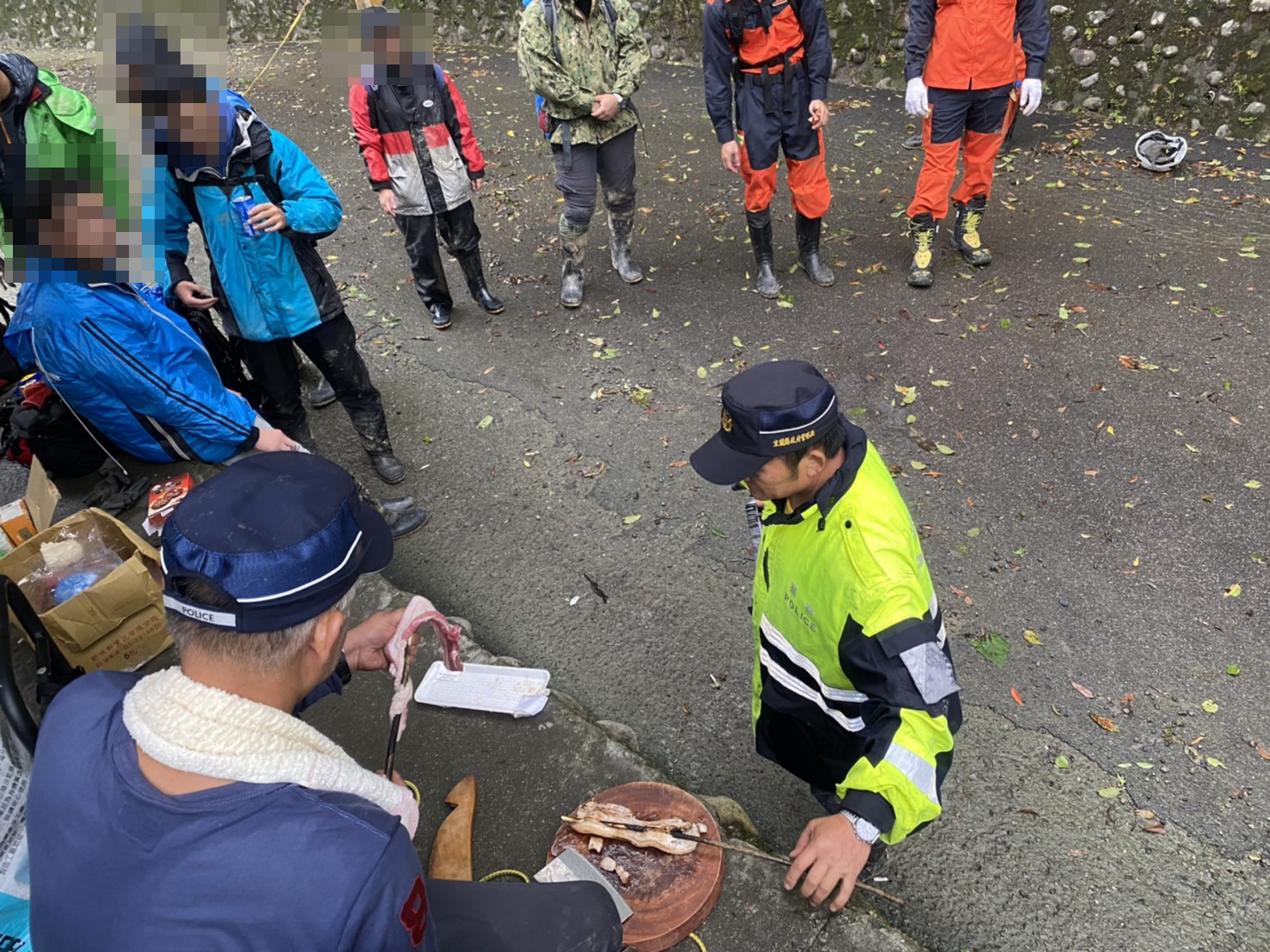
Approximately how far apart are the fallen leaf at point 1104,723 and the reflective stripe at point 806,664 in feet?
5.45

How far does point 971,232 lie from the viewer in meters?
6.33

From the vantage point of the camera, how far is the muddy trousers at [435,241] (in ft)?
19.4

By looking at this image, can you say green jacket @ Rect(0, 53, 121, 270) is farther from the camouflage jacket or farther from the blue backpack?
the blue backpack

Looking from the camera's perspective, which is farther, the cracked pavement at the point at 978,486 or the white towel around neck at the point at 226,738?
the cracked pavement at the point at 978,486

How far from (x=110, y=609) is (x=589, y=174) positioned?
4396 mm

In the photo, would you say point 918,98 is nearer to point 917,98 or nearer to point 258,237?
point 917,98

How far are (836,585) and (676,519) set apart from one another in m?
2.46

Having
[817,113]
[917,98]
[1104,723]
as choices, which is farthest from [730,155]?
[1104,723]

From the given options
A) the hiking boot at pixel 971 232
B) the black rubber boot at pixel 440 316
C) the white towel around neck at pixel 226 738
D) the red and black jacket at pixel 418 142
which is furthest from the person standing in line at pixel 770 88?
the white towel around neck at pixel 226 738

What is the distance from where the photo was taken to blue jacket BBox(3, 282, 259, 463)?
3.11 meters

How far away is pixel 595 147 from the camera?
19.6 ft

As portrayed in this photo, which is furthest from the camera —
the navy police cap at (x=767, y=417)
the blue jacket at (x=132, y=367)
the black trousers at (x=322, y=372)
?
the black trousers at (x=322, y=372)

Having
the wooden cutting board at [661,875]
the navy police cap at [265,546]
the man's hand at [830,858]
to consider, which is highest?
the navy police cap at [265,546]

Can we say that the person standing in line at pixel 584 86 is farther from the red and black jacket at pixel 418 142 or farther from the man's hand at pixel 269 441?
the man's hand at pixel 269 441
